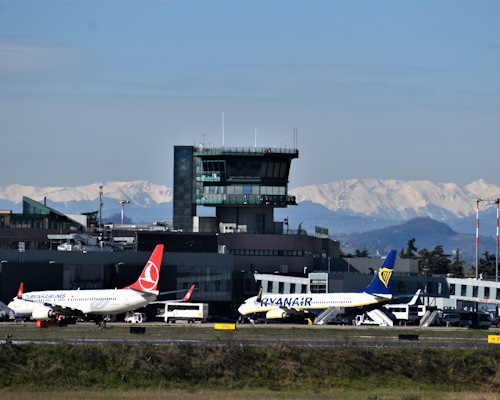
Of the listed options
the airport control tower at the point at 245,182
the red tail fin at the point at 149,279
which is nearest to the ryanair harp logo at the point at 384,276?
the red tail fin at the point at 149,279

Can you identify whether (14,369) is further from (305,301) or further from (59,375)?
(305,301)

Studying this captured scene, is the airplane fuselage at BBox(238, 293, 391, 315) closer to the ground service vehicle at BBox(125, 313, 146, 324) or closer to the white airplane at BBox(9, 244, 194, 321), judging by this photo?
the ground service vehicle at BBox(125, 313, 146, 324)

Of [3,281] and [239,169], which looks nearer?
[3,281]

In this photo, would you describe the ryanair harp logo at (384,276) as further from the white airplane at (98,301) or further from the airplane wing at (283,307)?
the white airplane at (98,301)

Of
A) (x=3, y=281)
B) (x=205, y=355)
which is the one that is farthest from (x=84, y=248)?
(x=205, y=355)

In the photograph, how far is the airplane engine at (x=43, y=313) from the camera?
113500 millimetres

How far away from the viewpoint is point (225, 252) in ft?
582

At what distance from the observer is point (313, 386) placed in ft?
217

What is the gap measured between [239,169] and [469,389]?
12515cm

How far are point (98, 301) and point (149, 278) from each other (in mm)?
5953

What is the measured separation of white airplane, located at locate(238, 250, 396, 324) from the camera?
5020 inches

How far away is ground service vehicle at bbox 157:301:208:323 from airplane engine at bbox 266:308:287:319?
821cm

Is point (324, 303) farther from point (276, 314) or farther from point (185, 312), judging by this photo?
point (185, 312)

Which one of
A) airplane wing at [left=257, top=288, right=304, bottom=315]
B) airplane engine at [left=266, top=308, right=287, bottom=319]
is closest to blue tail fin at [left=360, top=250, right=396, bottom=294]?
airplane wing at [left=257, top=288, right=304, bottom=315]
